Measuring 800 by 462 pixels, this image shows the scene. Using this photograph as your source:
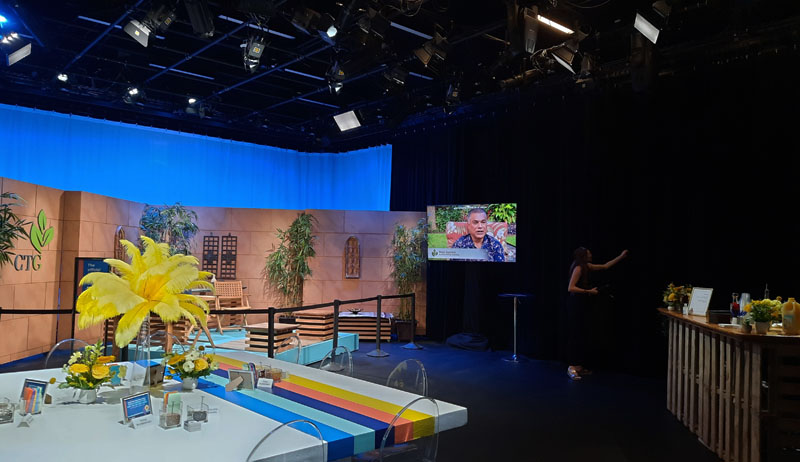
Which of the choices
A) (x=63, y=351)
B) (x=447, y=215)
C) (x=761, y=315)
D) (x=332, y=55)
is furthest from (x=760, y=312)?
(x=332, y=55)

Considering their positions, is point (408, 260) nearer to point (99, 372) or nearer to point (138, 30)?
point (138, 30)

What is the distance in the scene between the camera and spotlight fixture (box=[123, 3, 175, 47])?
619cm

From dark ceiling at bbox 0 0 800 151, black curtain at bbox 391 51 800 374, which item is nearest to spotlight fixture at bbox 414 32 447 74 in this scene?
dark ceiling at bbox 0 0 800 151

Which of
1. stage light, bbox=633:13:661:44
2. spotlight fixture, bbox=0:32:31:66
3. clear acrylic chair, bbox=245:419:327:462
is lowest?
clear acrylic chair, bbox=245:419:327:462

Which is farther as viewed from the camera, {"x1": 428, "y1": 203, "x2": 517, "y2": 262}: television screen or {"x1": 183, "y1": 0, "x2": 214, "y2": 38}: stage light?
{"x1": 428, "y1": 203, "x2": 517, "y2": 262}: television screen

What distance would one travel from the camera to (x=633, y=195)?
25.0ft

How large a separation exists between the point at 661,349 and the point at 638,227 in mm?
1608

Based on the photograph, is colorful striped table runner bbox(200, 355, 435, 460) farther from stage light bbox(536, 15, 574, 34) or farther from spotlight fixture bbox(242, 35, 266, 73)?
spotlight fixture bbox(242, 35, 266, 73)

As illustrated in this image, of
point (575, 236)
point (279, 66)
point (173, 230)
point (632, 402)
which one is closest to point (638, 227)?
point (575, 236)

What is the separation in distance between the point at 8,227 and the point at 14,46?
7.66 ft

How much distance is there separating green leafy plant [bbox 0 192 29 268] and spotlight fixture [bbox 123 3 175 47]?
2574 mm

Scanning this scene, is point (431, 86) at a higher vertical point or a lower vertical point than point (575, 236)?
higher

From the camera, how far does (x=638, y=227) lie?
7.57 metres

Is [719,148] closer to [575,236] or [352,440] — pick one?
[575,236]
